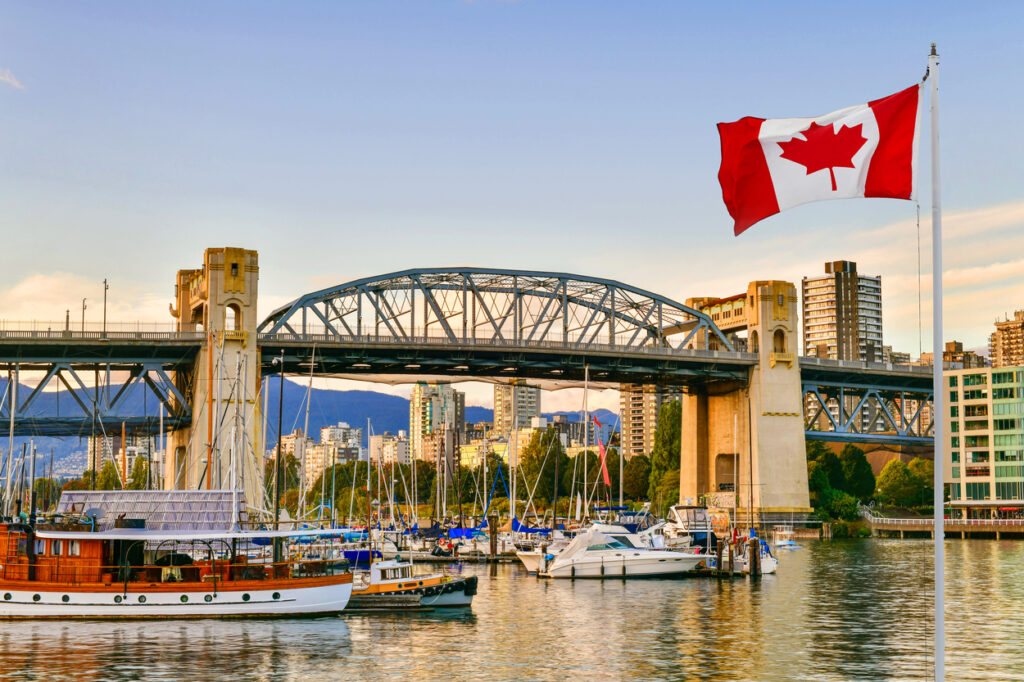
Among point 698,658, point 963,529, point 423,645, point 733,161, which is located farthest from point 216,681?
point 963,529

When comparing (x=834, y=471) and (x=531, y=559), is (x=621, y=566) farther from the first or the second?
(x=834, y=471)

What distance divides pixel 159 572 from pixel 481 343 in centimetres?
6870

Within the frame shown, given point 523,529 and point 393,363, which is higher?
point 393,363

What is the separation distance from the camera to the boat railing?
5444cm

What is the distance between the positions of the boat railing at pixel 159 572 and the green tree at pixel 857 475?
473 feet

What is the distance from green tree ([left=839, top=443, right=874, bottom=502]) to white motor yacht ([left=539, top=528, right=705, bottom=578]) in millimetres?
114654

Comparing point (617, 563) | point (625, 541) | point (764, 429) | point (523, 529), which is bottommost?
point (617, 563)

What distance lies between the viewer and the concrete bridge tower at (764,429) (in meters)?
133

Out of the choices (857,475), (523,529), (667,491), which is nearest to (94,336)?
(523,529)

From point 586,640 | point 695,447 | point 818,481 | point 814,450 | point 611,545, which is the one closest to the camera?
point 586,640

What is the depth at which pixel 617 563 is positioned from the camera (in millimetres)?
80062

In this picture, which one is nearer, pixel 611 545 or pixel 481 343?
pixel 611 545

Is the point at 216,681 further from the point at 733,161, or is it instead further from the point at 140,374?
the point at 140,374

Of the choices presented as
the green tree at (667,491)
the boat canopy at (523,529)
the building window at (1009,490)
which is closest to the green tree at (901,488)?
the green tree at (667,491)
